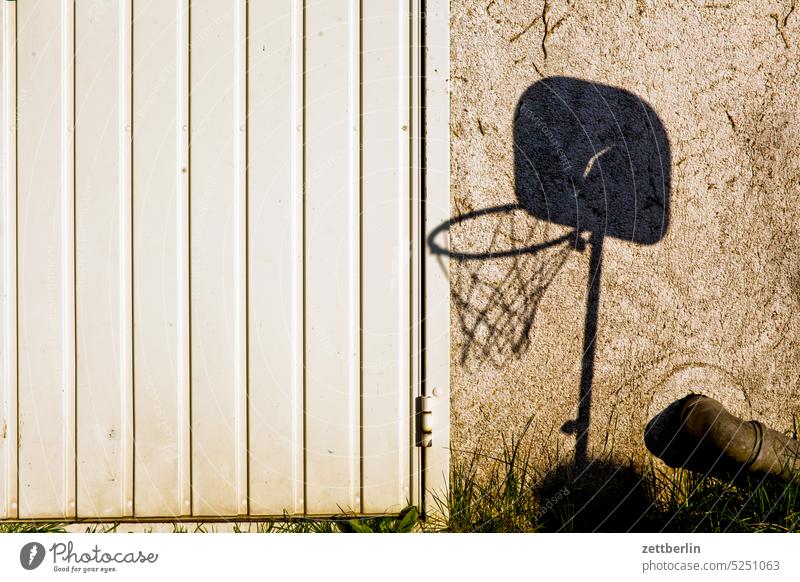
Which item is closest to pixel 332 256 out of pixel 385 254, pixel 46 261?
pixel 385 254

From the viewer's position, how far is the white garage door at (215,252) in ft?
6.36

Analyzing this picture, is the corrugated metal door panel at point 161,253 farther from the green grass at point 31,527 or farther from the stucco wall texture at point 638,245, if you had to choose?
the stucco wall texture at point 638,245

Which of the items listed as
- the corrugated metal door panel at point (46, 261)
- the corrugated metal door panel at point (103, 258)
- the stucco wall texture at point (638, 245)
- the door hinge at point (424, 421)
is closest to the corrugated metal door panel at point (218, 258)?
the corrugated metal door panel at point (103, 258)

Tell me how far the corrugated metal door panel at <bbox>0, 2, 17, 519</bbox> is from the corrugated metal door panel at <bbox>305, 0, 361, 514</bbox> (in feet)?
3.25

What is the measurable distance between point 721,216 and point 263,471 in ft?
6.21

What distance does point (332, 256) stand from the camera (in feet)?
6.47

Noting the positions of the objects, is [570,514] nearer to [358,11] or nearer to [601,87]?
[601,87]

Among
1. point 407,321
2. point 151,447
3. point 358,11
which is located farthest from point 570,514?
point 358,11

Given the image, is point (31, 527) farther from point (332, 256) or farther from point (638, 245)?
point (638, 245)

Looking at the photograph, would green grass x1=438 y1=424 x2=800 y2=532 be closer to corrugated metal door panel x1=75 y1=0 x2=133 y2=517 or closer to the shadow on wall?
the shadow on wall

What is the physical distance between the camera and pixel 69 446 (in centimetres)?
197

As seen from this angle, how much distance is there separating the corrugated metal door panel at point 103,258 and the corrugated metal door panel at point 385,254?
809mm

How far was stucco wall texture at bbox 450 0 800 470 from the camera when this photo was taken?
2.04 metres

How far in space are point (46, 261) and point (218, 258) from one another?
22.8 inches
